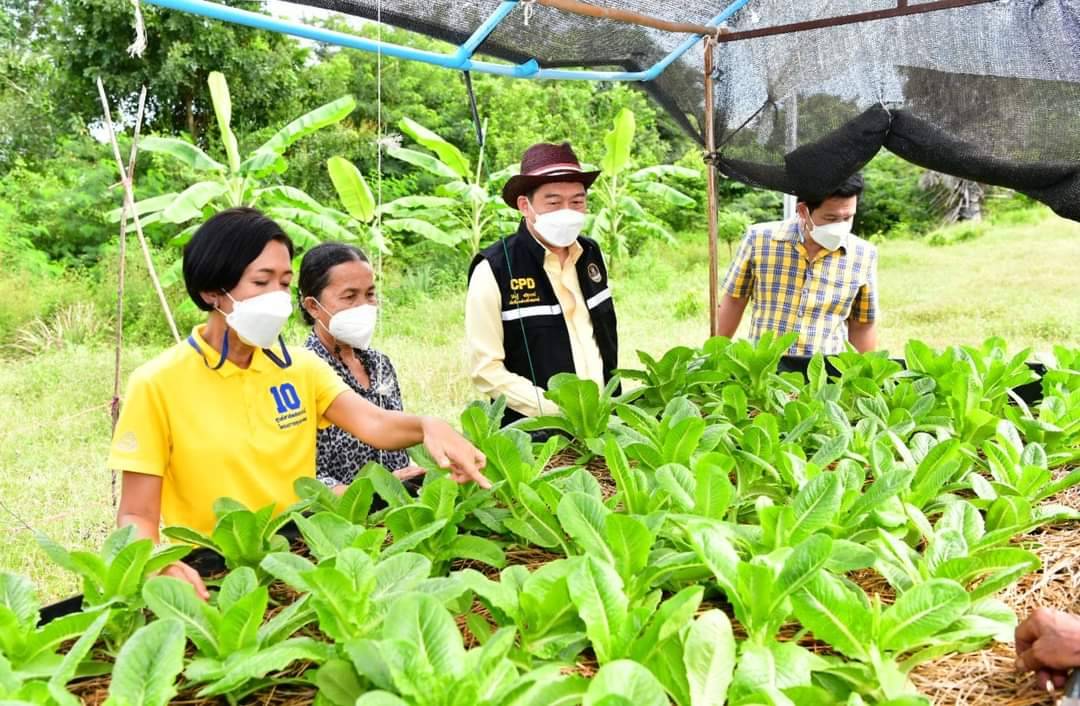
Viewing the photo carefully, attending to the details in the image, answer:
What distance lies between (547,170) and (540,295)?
44 centimetres

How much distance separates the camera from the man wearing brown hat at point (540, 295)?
9.96ft

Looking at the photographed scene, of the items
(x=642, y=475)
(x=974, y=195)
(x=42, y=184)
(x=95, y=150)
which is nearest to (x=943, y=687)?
(x=642, y=475)

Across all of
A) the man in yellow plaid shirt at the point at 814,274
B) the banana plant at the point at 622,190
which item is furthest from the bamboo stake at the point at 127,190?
the banana plant at the point at 622,190

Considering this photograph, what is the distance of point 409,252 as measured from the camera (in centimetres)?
1245

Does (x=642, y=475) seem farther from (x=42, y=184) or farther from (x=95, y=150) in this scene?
(x=95, y=150)

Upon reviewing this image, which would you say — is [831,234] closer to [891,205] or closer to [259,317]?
[259,317]

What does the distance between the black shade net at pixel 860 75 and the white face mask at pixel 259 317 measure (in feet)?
2.68

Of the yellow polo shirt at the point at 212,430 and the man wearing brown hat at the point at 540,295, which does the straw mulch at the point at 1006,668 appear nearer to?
the yellow polo shirt at the point at 212,430

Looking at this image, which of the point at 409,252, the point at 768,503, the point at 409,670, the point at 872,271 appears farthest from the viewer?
the point at 409,252

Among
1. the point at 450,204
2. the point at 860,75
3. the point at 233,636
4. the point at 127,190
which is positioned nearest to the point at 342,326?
the point at 127,190

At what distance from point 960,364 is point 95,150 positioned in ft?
42.2

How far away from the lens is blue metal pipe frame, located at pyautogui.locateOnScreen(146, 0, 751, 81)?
6.67 ft

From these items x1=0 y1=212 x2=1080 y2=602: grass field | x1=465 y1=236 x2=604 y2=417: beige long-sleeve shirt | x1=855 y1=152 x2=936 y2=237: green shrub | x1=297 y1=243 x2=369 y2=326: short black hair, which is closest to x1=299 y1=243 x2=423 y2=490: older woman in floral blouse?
x1=297 y1=243 x2=369 y2=326: short black hair

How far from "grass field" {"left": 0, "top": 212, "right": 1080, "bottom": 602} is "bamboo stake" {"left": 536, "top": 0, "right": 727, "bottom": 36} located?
2.06m
